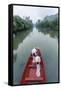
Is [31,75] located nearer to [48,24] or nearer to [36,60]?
[36,60]

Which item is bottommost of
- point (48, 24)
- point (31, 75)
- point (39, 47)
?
point (31, 75)

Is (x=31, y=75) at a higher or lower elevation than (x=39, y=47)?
lower

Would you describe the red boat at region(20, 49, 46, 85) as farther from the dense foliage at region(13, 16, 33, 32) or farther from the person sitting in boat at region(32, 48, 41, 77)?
the dense foliage at region(13, 16, 33, 32)

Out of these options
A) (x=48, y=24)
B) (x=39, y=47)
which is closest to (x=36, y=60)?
(x=39, y=47)

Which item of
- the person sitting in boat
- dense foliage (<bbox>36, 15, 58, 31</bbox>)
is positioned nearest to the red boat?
the person sitting in boat

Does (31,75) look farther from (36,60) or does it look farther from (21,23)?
(21,23)

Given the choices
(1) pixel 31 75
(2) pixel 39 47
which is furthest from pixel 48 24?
(1) pixel 31 75
